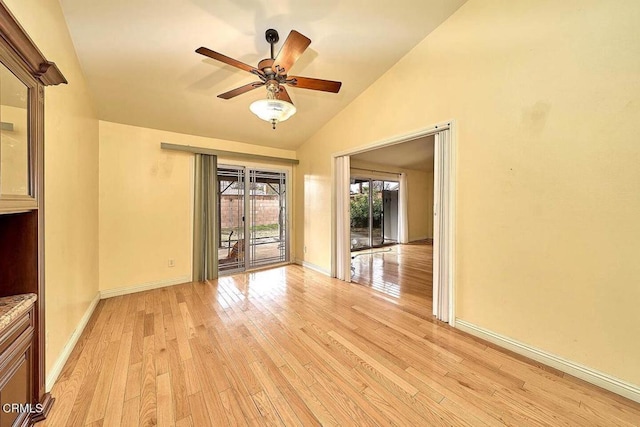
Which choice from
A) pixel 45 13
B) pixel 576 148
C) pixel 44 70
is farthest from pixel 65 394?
pixel 576 148

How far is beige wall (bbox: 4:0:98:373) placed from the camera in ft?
5.21

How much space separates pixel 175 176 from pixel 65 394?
2841mm

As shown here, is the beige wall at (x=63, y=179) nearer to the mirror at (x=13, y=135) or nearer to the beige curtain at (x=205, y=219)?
the mirror at (x=13, y=135)

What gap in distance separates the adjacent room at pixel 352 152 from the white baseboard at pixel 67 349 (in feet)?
0.08

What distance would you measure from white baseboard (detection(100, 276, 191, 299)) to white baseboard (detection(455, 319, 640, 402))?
391cm

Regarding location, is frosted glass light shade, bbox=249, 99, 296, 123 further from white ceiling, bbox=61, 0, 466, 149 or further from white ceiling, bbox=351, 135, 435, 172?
white ceiling, bbox=351, 135, 435, 172

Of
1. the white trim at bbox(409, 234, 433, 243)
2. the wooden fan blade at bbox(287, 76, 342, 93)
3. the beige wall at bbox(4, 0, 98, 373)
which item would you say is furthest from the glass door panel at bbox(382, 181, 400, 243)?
the beige wall at bbox(4, 0, 98, 373)

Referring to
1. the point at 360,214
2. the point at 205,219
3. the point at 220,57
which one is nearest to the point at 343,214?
the point at 205,219

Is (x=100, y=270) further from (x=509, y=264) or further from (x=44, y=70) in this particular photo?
(x=509, y=264)

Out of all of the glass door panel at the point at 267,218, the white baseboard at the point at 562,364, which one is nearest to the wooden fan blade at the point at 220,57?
the glass door panel at the point at 267,218

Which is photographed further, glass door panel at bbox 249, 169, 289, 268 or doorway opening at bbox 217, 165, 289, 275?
glass door panel at bbox 249, 169, 289, 268

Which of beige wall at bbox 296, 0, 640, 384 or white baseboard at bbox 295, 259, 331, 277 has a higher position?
beige wall at bbox 296, 0, 640, 384

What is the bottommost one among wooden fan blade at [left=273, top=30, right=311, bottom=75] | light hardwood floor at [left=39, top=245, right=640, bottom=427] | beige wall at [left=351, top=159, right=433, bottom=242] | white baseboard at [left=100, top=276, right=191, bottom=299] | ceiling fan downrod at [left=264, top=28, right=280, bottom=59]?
light hardwood floor at [left=39, top=245, right=640, bottom=427]

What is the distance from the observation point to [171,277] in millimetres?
3686
